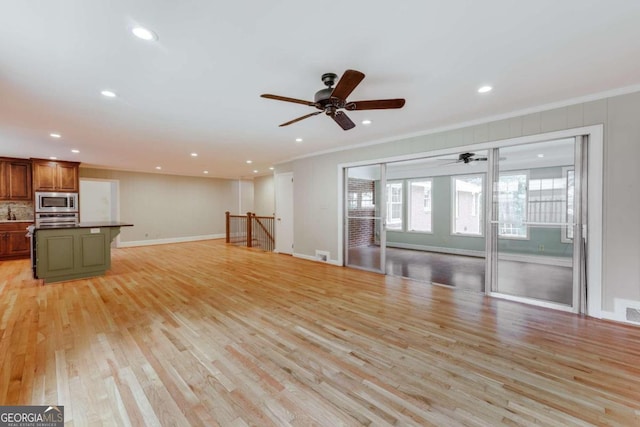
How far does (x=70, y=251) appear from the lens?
4.74 metres

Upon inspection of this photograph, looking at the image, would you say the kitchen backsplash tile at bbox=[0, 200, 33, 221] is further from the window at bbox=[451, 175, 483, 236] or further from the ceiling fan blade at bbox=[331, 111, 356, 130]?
the window at bbox=[451, 175, 483, 236]

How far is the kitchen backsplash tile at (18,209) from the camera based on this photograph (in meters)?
6.73

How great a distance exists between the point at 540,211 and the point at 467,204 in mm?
3683

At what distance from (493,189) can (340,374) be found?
11.2 ft

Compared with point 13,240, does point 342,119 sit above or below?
above

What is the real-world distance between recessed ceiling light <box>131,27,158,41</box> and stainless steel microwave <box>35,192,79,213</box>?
24.3ft

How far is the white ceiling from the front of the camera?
178 cm

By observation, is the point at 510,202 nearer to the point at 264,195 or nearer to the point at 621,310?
the point at 621,310

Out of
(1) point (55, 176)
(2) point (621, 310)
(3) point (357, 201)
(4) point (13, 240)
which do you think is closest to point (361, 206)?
(3) point (357, 201)

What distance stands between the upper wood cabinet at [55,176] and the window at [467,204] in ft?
Result: 34.2

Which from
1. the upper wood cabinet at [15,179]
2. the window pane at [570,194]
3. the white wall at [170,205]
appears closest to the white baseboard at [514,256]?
the window pane at [570,194]

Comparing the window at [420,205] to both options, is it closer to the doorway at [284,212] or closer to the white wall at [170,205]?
the doorway at [284,212]

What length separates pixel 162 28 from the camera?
1.92 meters

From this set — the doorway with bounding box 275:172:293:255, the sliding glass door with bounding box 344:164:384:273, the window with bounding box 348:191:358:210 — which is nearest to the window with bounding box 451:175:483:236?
the sliding glass door with bounding box 344:164:384:273
